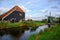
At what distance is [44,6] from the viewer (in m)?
8.45

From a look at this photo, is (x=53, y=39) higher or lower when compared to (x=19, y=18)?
lower

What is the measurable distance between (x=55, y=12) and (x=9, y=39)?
3.20 m

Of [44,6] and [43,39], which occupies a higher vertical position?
[44,6]

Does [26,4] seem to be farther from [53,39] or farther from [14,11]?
[53,39]

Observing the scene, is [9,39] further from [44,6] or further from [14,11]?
[14,11]

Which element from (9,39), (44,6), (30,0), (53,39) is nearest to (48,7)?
(44,6)

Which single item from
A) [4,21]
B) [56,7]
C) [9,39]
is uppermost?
[56,7]

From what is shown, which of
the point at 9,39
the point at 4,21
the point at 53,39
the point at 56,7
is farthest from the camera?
the point at 4,21

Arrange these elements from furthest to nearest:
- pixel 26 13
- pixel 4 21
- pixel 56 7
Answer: pixel 4 21, pixel 26 13, pixel 56 7

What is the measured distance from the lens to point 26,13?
8.80 m

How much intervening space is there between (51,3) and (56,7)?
1.08 ft

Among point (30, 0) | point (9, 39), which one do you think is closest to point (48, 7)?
point (30, 0)

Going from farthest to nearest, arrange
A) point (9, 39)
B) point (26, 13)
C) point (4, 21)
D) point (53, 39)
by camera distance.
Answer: point (4, 21)
point (26, 13)
point (9, 39)
point (53, 39)

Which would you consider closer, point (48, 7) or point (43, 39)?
point (43, 39)
